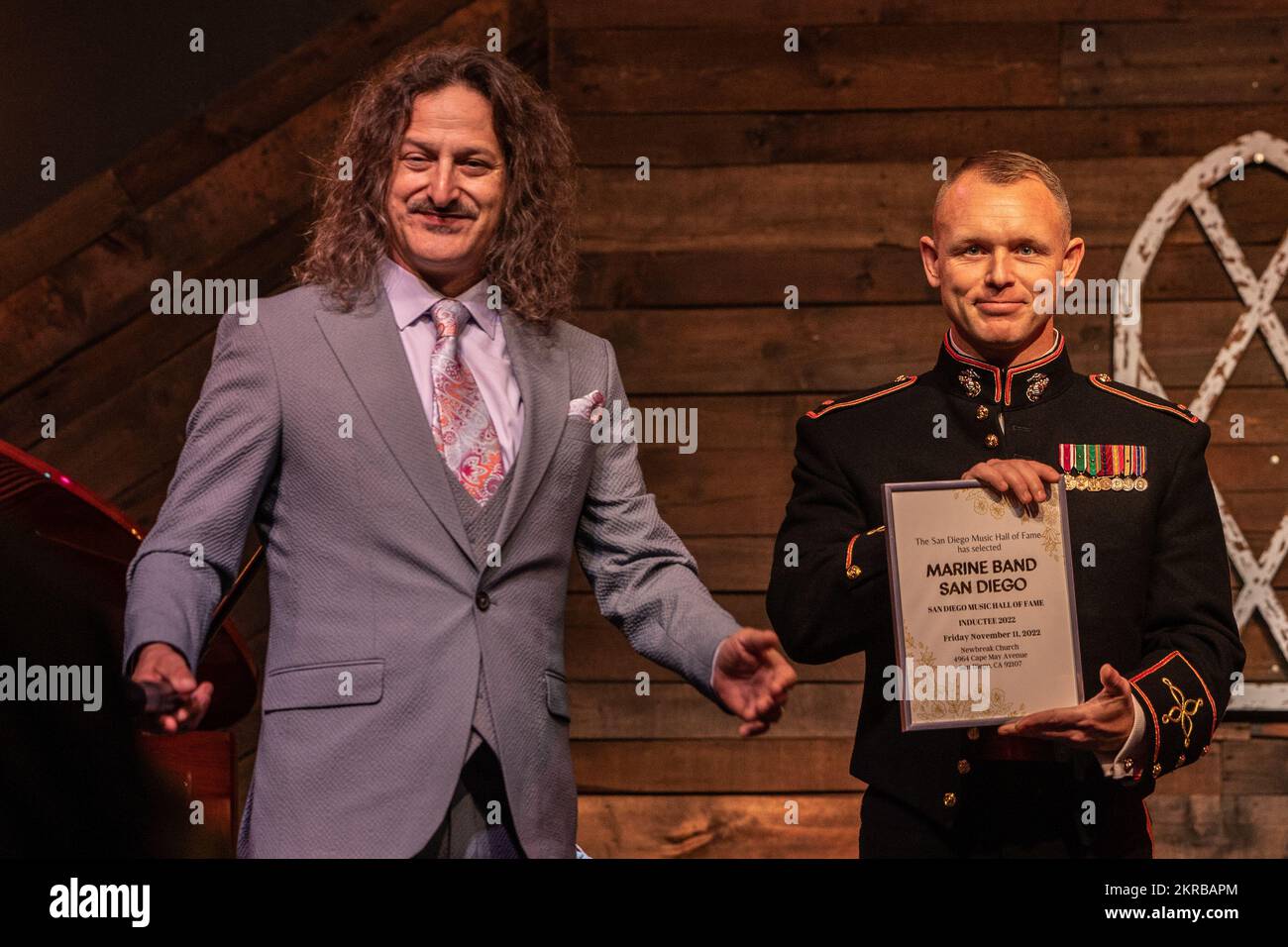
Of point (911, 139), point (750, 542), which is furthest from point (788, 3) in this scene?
point (750, 542)

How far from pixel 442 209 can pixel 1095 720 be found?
1.04 meters

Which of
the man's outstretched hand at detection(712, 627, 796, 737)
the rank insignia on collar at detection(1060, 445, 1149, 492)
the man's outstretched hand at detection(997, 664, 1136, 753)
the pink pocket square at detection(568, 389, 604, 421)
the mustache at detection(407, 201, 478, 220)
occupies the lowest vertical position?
the man's outstretched hand at detection(997, 664, 1136, 753)

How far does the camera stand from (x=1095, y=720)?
1954 mm

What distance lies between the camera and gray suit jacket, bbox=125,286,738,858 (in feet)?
6.17

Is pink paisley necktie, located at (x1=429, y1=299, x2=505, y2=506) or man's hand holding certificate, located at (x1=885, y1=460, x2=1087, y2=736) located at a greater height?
pink paisley necktie, located at (x1=429, y1=299, x2=505, y2=506)

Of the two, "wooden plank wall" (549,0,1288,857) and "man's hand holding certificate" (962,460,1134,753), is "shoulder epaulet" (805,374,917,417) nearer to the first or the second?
"man's hand holding certificate" (962,460,1134,753)

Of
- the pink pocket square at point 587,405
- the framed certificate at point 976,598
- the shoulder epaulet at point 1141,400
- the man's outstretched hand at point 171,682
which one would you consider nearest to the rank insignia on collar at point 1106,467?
the shoulder epaulet at point 1141,400

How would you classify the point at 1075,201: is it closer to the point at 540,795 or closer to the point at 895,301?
the point at 895,301

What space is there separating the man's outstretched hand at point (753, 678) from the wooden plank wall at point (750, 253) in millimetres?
1705

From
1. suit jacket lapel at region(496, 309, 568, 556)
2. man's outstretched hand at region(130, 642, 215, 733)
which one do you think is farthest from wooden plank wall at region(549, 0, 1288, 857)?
man's outstretched hand at region(130, 642, 215, 733)

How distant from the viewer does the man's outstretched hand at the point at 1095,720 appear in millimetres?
1953

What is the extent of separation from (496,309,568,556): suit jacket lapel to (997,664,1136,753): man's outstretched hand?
65cm

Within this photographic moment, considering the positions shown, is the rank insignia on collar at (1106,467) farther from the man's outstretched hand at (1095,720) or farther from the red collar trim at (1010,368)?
the man's outstretched hand at (1095,720)
